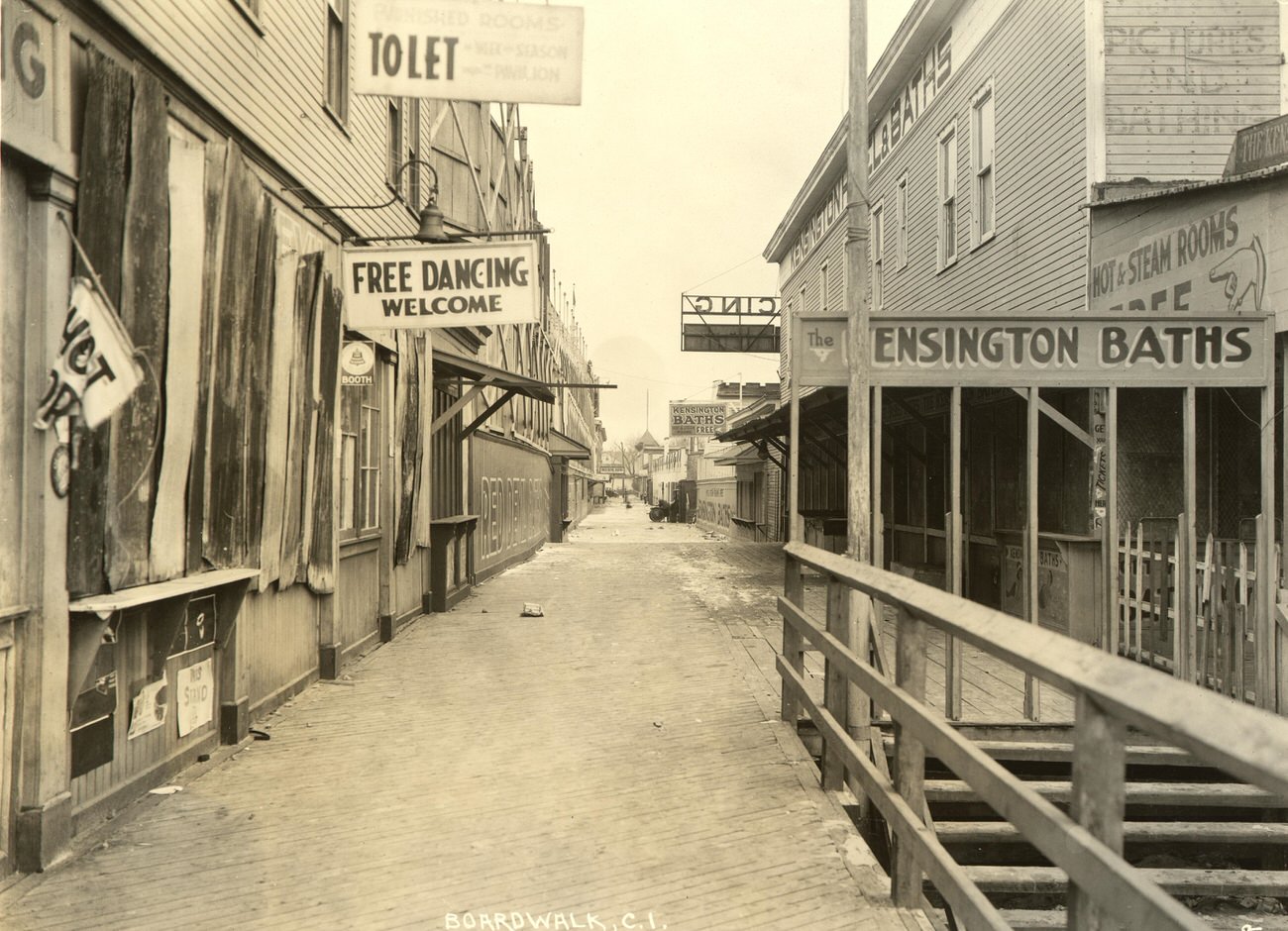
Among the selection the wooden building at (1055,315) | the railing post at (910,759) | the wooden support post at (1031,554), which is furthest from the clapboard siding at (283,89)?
the wooden support post at (1031,554)

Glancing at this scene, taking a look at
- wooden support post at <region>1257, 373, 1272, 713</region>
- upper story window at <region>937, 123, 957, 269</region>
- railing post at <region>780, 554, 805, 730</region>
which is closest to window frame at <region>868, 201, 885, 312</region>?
upper story window at <region>937, 123, 957, 269</region>

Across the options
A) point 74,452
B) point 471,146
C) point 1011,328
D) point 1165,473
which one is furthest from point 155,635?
point 471,146

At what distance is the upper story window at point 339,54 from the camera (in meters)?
8.40

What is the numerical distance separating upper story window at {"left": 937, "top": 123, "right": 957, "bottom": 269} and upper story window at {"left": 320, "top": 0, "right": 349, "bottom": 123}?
31.7 feet

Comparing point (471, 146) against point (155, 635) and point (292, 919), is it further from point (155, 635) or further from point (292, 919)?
point (292, 919)

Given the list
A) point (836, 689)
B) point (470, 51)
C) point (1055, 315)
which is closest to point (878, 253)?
point (1055, 315)

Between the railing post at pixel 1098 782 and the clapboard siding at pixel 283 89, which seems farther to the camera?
the clapboard siding at pixel 283 89

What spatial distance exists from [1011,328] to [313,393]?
5.47 m

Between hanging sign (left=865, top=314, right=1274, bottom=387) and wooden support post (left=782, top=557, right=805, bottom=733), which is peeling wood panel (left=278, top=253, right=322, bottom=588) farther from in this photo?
hanging sign (left=865, top=314, right=1274, bottom=387)

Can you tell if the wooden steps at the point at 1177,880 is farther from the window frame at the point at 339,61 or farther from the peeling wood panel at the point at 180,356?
the window frame at the point at 339,61

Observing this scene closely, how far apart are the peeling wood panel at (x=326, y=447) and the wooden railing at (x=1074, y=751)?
4.56 m

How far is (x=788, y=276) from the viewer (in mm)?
26891

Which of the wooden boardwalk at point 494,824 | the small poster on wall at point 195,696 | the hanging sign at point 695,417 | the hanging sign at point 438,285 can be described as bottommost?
the wooden boardwalk at point 494,824

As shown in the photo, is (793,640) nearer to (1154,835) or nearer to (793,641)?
(793,641)
